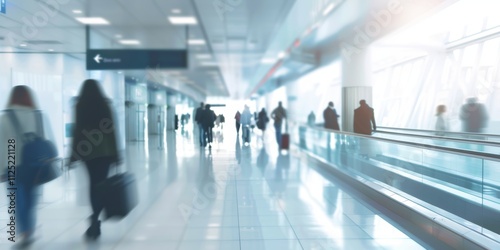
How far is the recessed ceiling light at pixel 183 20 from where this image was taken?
39.6ft

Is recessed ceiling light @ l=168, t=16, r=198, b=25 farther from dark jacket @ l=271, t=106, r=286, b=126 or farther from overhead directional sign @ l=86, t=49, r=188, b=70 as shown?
dark jacket @ l=271, t=106, r=286, b=126

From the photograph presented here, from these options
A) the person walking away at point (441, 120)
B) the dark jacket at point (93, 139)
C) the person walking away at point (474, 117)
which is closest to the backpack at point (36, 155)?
the dark jacket at point (93, 139)

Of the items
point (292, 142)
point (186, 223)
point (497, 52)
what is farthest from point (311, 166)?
point (292, 142)

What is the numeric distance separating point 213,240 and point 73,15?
8062 millimetres

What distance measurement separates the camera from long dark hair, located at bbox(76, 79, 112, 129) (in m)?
4.48

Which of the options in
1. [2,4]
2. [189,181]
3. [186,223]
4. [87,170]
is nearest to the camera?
[87,170]

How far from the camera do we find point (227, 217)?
209 inches

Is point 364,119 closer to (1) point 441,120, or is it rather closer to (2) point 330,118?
(2) point 330,118

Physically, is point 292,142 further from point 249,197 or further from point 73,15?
Result: point 249,197

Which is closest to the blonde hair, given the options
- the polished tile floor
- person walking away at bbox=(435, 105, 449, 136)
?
person walking away at bbox=(435, 105, 449, 136)

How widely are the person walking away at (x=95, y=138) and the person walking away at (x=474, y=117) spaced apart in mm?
9733

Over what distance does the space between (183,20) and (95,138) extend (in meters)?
8.66

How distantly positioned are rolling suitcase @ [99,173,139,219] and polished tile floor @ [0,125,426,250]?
26 cm

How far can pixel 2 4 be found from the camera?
5637mm
